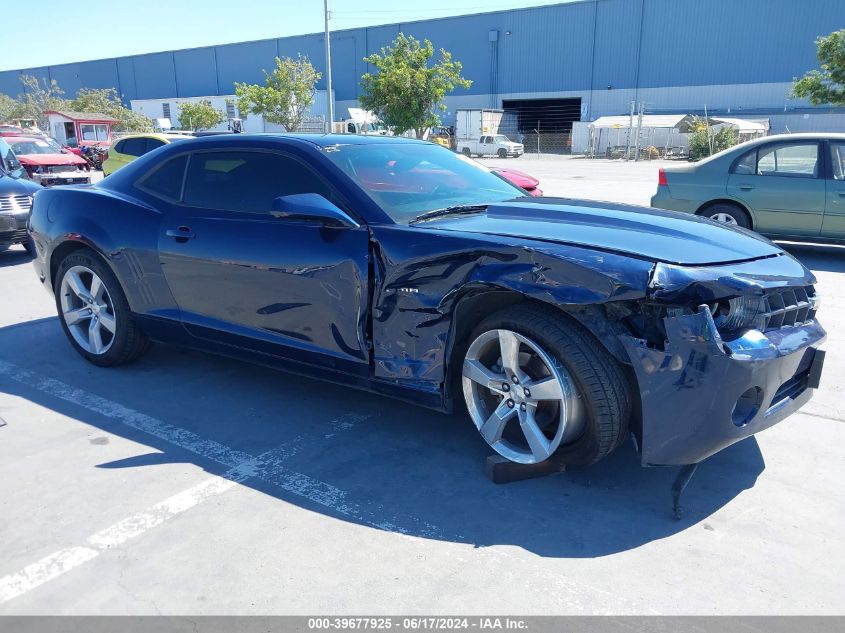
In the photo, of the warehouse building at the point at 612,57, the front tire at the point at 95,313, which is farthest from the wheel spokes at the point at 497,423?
the warehouse building at the point at 612,57

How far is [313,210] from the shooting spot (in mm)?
3332

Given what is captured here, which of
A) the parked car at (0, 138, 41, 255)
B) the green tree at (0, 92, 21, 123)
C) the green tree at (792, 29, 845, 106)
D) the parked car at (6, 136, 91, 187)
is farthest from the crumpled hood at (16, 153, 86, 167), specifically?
the green tree at (0, 92, 21, 123)

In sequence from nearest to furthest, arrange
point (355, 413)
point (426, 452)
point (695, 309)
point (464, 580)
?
point (464, 580) → point (695, 309) → point (426, 452) → point (355, 413)

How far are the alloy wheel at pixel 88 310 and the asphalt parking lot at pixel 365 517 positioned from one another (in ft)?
1.81

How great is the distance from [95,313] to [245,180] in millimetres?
1647

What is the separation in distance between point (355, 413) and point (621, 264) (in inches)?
75.1

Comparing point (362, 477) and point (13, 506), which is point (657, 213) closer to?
point (362, 477)

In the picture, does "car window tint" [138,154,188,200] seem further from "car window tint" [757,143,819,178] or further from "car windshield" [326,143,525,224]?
"car window tint" [757,143,819,178]

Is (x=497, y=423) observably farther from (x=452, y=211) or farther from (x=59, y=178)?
(x=59, y=178)

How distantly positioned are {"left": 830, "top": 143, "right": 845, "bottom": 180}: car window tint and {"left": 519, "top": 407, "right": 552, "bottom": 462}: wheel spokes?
Result: 22.8 feet

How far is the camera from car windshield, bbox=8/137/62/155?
18.0m

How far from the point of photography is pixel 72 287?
15.6 ft

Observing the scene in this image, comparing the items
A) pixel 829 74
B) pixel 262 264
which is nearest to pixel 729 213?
pixel 262 264
